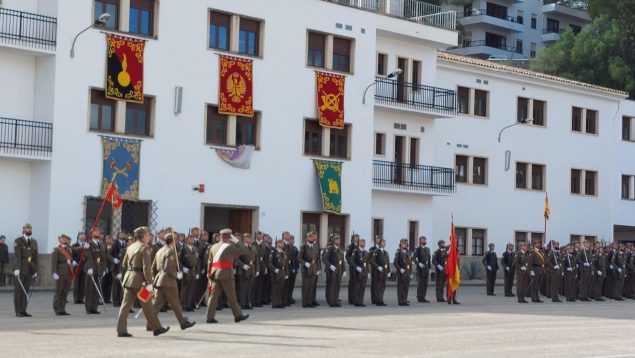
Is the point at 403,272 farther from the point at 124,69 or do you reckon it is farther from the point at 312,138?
the point at 312,138

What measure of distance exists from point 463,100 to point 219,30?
1400cm

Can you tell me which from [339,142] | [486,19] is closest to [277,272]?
[339,142]

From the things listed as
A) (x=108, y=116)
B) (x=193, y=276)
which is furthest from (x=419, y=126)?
(x=193, y=276)

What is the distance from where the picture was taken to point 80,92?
35.2m

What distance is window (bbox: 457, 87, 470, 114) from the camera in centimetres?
4912

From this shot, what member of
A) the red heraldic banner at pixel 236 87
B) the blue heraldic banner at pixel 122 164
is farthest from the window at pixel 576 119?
the blue heraldic banner at pixel 122 164

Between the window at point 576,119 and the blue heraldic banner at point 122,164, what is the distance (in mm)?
24906

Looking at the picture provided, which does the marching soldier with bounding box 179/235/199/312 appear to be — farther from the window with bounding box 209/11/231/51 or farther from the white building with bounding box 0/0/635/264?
the window with bounding box 209/11/231/51

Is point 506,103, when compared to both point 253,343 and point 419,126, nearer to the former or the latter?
point 419,126

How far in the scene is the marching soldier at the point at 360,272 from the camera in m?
29.4

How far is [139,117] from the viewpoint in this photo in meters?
37.0

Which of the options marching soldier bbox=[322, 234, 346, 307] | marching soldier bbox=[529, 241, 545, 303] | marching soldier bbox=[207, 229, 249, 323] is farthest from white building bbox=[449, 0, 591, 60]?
marching soldier bbox=[207, 229, 249, 323]

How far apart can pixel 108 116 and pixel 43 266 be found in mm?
5204

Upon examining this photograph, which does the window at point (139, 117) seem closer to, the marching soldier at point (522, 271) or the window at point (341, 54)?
the window at point (341, 54)
